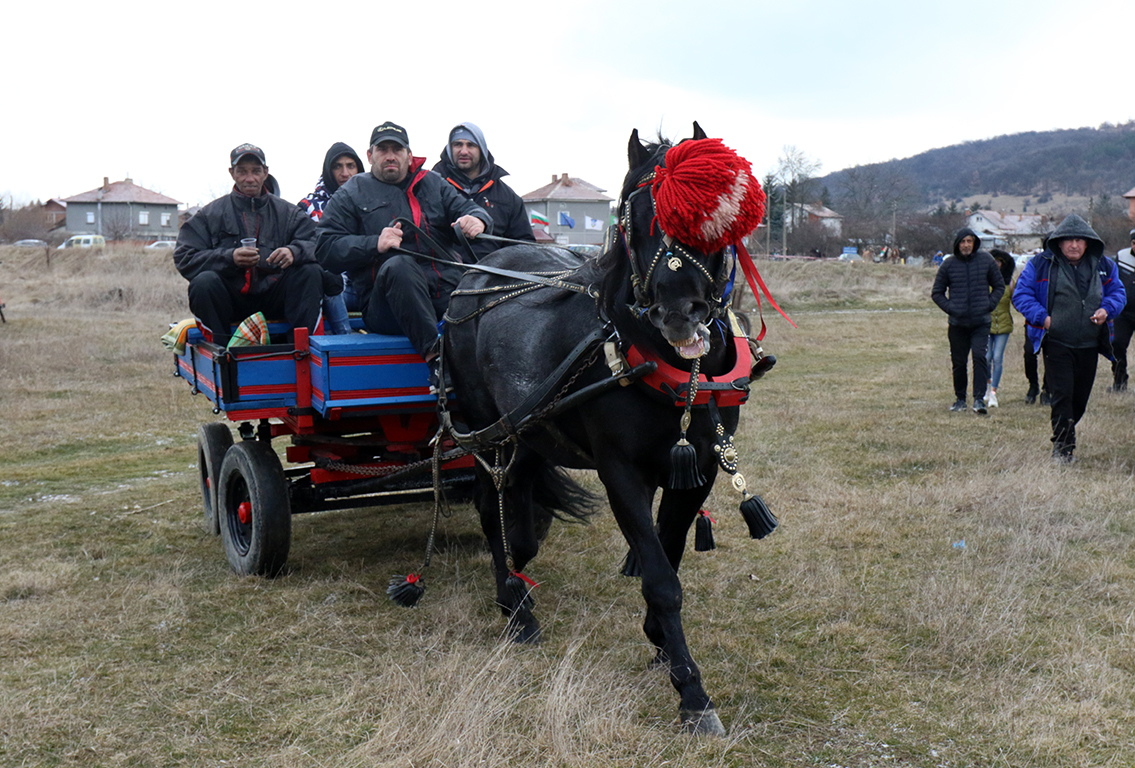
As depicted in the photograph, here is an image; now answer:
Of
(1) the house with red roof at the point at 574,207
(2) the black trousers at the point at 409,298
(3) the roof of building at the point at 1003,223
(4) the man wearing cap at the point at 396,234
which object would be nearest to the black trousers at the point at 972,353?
(4) the man wearing cap at the point at 396,234

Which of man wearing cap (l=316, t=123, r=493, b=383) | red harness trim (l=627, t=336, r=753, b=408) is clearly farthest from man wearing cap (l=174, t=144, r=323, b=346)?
red harness trim (l=627, t=336, r=753, b=408)

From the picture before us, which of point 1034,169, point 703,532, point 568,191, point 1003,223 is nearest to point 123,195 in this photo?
point 568,191

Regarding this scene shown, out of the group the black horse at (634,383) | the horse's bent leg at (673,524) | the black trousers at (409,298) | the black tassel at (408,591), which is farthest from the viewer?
the black trousers at (409,298)

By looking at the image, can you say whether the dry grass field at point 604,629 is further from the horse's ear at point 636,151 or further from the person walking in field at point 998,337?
the person walking in field at point 998,337

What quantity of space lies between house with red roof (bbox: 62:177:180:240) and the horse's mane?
7720cm

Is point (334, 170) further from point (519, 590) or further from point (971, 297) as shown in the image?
point (971, 297)

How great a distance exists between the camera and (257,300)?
5.75 m

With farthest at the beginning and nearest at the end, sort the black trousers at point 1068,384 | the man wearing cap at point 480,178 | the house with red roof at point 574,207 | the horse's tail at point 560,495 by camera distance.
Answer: the house with red roof at point 574,207 → the black trousers at point 1068,384 → the man wearing cap at point 480,178 → the horse's tail at point 560,495

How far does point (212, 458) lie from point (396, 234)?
7.04 feet

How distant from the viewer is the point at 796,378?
1385 centimetres

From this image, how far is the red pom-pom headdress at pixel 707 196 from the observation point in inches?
118

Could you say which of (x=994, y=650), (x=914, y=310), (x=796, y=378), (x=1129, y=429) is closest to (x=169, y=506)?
(x=994, y=650)

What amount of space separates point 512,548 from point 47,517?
383cm

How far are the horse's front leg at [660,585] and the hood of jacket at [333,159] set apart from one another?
14.4ft
